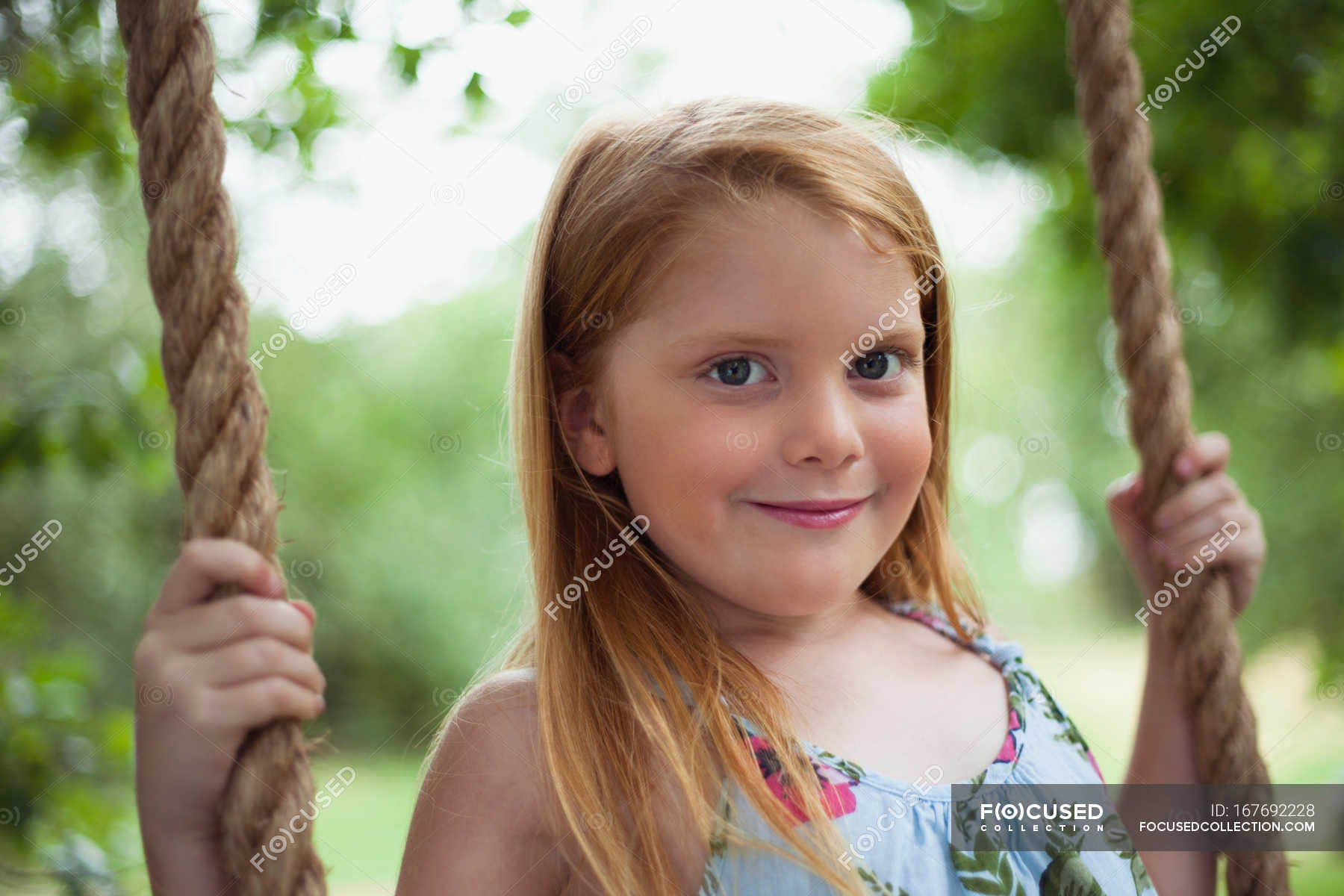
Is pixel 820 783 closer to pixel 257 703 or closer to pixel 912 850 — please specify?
pixel 912 850

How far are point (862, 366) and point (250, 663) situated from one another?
0.46 meters

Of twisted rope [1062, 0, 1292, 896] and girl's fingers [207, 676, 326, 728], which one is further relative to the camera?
twisted rope [1062, 0, 1292, 896]

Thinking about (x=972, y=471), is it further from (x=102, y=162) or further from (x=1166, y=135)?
(x=102, y=162)

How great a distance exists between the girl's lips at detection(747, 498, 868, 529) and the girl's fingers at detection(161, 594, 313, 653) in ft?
1.06

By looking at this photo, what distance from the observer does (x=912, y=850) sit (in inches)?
28.3

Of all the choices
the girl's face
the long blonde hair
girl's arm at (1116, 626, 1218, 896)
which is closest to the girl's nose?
the girl's face

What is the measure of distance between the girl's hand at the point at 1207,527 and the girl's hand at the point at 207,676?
0.69 m

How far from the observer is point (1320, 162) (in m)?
1.73

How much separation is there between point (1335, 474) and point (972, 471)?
58.3 inches

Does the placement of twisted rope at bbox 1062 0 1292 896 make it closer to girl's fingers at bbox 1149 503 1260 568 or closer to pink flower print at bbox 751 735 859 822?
girl's fingers at bbox 1149 503 1260 568

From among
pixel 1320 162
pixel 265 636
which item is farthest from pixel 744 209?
pixel 1320 162

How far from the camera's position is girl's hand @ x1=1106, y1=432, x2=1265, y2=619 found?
0.88 metres

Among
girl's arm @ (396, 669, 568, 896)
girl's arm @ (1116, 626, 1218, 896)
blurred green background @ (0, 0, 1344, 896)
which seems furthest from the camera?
blurred green background @ (0, 0, 1344, 896)

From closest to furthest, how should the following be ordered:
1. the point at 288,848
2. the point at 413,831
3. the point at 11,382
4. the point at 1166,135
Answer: the point at 288,848, the point at 413,831, the point at 1166,135, the point at 11,382
